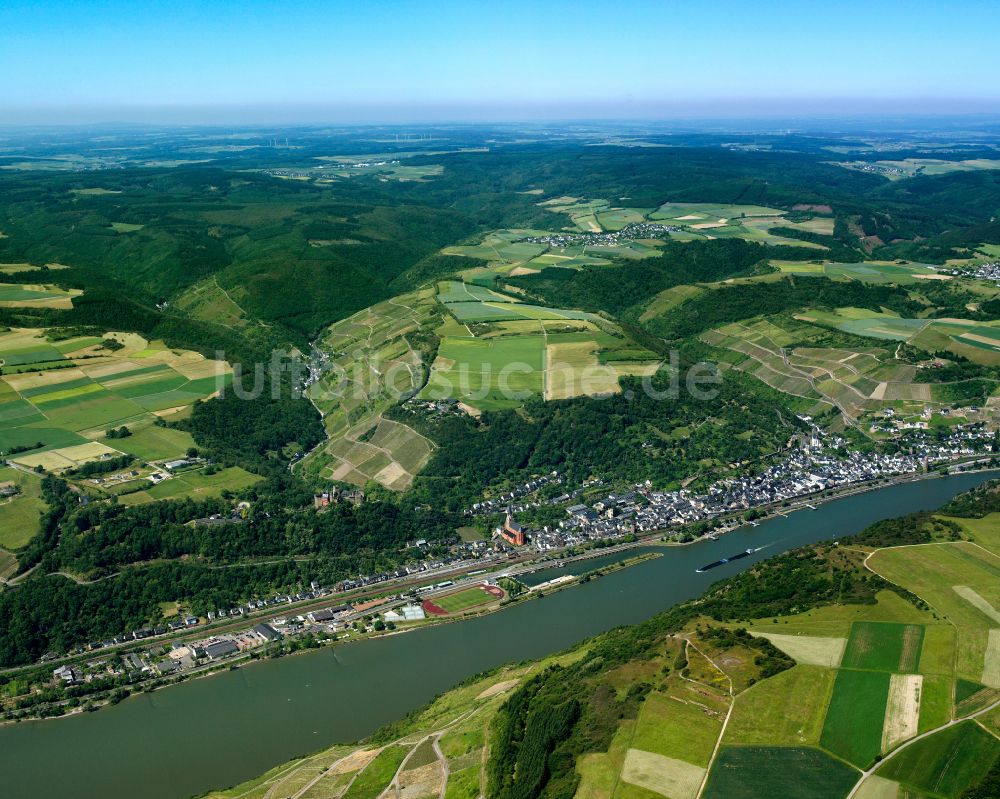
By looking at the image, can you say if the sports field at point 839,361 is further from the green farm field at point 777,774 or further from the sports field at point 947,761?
the green farm field at point 777,774

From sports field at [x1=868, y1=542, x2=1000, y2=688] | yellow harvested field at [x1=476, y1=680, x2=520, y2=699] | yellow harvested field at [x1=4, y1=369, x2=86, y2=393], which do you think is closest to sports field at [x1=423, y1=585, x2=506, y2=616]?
yellow harvested field at [x1=476, y1=680, x2=520, y2=699]

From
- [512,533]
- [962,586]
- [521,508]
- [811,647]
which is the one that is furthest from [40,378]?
[962,586]

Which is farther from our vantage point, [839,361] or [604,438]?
[839,361]

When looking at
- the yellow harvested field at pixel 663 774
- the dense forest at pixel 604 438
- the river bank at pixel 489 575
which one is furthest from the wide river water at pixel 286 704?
the yellow harvested field at pixel 663 774

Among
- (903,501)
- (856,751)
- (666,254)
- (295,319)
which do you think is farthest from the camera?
(666,254)

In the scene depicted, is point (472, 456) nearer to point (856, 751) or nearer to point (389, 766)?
point (389, 766)

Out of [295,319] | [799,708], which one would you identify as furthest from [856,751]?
[295,319]

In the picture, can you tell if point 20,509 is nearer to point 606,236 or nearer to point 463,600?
point 463,600
